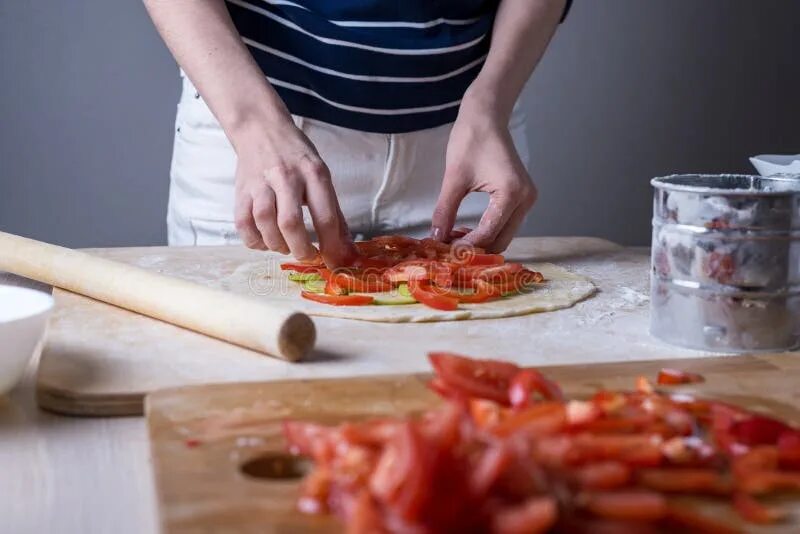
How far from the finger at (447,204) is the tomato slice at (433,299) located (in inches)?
12.4

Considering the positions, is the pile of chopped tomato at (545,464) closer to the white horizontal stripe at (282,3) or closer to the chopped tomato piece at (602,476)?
the chopped tomato piece at (602,476)

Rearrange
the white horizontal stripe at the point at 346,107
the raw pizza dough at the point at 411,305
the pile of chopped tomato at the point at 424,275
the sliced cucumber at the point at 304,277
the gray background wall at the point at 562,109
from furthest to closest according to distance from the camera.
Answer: the gray background wall at the point at 562,109 < the white horizontal stripe at the point at 346,107 < the sliced cucumber at the point at 304,277 < the pile of chopped tomato at the point at 424,275 < the raw pizza dough at the point at 411,305

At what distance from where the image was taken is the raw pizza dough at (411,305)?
1652 mm

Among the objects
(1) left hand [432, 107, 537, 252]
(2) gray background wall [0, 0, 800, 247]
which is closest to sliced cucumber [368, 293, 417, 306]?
(1) left hand [432, 107, 537, 252]

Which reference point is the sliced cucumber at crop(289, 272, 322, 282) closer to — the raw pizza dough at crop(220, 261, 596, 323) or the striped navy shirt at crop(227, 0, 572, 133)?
the raw pizza dough at crop(220, 261, 596, 323)

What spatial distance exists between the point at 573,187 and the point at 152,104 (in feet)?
5.63

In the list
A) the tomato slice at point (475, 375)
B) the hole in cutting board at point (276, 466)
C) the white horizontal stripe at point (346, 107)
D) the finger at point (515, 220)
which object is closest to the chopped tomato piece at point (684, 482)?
the tomato slice at point (475, 375)

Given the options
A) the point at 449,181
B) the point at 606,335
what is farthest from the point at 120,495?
the point at 449,181

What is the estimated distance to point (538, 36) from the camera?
2.26 m

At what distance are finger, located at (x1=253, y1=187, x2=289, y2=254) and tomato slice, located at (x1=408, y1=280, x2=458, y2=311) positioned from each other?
10.8 inches

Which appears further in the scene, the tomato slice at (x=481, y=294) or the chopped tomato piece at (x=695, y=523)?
the tomato slice at (x=481, y=294)

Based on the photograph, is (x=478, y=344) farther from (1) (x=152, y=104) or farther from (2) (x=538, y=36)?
(1) (x=152, y=104)

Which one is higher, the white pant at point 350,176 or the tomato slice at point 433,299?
the white pant at point 350,176

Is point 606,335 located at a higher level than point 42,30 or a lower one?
lower
